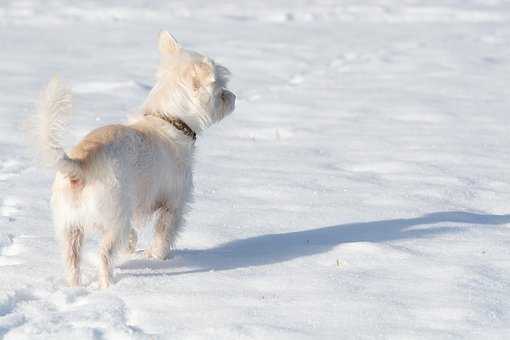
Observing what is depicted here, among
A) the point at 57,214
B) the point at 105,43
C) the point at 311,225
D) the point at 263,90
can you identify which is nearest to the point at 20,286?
the point at 57,214

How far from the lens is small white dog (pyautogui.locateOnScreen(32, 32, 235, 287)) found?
13.9ft

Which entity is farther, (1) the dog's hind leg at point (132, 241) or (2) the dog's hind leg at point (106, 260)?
(1) the dog's hind leg at point (132, 241)

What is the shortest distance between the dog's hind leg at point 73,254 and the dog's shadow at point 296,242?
255 millimetres

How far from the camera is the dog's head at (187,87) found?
4.90 m

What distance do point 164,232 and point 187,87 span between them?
2.39ft

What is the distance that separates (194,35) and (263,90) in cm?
431

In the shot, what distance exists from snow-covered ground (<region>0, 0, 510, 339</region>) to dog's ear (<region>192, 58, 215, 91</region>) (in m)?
0.87

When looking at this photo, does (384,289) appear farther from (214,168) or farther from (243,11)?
(243,11)

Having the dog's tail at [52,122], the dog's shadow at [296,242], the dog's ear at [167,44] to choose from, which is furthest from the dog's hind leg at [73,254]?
the dog's ear at [167,44]

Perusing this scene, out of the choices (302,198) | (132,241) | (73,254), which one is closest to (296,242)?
(132,241)

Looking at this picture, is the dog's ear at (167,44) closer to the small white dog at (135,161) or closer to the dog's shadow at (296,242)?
the small white dog at (135,161)

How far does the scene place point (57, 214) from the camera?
4.40 metres

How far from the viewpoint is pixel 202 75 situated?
4.91m

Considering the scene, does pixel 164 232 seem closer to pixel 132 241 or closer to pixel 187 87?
pixel 132 241
